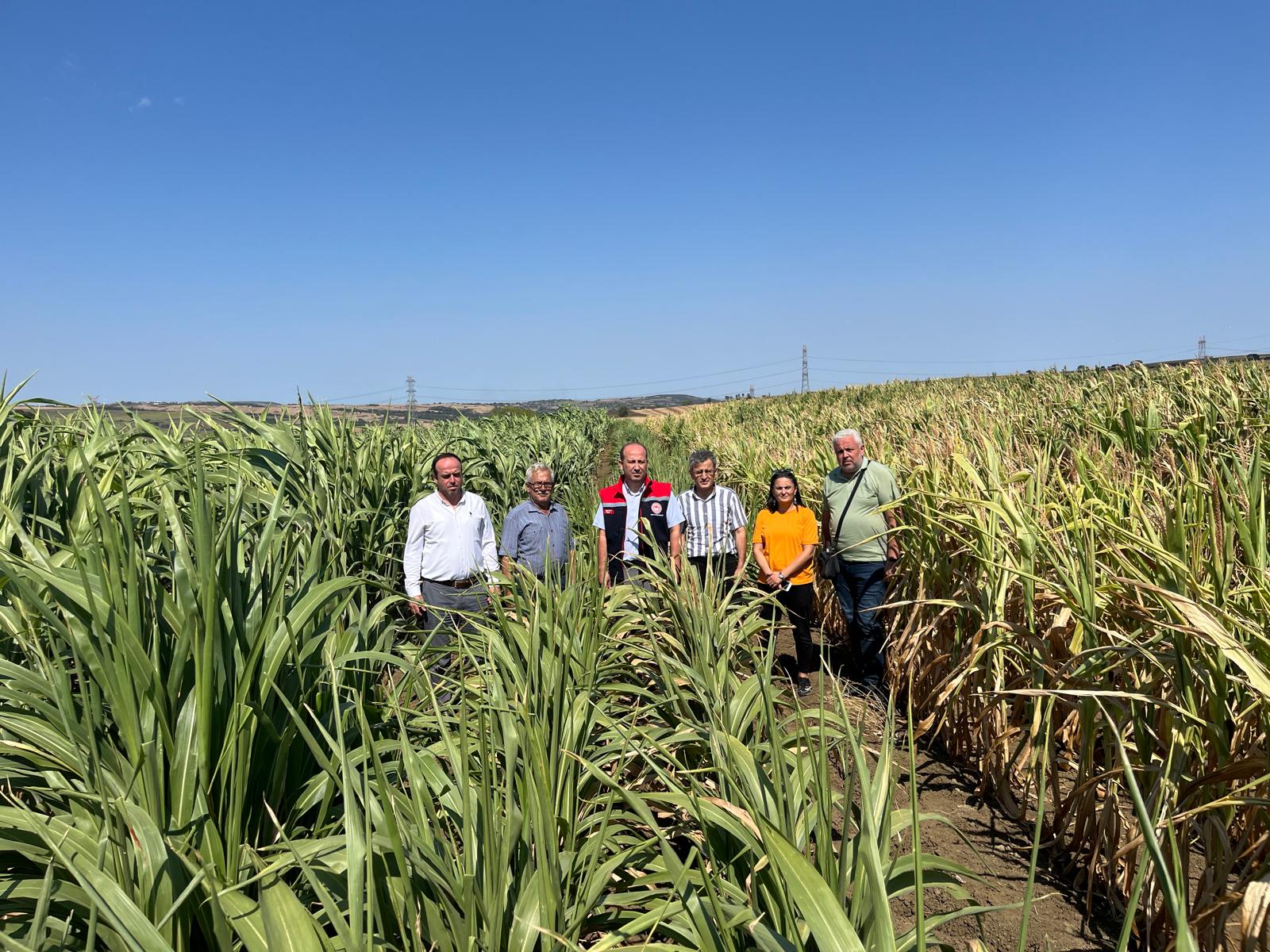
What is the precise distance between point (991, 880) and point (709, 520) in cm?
274

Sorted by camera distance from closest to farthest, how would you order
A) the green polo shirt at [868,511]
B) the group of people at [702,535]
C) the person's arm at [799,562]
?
the group of people at [702,535] → the green polo shirt at [868,511] → the person's arm at [799,562]

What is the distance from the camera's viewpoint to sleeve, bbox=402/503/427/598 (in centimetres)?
473

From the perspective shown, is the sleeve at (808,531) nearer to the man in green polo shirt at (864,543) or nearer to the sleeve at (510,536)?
the man in green polo shirt at (864,543)

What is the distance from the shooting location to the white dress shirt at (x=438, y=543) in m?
4.75

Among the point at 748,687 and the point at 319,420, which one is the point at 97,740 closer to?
the point at 748,687

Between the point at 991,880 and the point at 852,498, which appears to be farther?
the point at 852,498

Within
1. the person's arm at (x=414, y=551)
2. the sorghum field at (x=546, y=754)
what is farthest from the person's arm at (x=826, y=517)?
the person's arm at (x=414, y=551)

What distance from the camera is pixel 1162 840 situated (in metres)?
2.30

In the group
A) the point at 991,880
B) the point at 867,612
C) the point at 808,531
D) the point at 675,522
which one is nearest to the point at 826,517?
the point at 808,531

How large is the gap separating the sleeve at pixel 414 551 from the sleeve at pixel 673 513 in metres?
1.59

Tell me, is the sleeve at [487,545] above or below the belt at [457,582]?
above

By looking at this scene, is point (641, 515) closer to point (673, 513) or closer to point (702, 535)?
point (673, 513)

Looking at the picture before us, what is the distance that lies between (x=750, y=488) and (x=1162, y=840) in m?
6.83

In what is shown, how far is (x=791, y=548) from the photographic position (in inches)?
203
